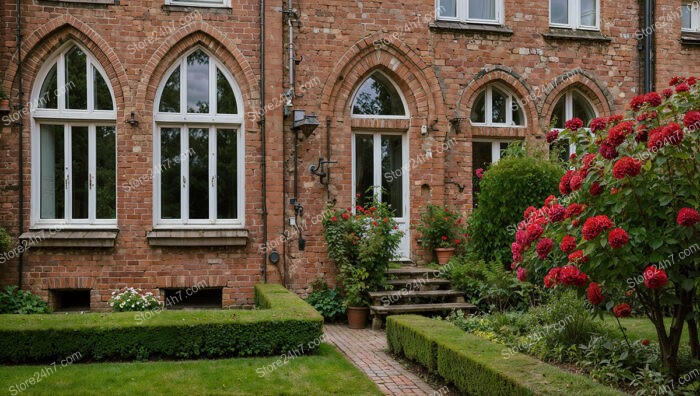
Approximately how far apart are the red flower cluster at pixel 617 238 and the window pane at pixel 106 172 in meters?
8.83

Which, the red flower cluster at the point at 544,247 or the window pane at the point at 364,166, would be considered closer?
the red flower cluster at the point at 544,247

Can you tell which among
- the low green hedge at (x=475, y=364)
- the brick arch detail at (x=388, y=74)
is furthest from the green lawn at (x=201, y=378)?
the brick arch detail at (x=388, y=74)

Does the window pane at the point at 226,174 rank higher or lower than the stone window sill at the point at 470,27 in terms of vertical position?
lower

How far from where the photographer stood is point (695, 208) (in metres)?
4.91

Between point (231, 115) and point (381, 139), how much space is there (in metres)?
3.05

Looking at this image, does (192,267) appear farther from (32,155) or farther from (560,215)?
(560,215)

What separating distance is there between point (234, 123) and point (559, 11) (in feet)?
24.5

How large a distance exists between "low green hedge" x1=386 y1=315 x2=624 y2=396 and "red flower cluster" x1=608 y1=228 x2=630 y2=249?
1.12m

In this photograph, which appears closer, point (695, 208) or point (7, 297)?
point (695, 208)

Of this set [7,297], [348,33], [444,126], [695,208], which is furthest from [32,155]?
[695,208]

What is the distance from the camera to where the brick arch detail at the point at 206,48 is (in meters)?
10.8

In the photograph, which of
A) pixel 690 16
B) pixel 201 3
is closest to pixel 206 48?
pixel 201 3

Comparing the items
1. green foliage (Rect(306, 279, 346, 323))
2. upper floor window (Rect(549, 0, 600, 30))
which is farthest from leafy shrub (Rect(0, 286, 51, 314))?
upper floor window (Rect(549, 0, 600, 30))

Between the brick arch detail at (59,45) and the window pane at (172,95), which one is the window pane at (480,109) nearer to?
the window pane at (172,95)
